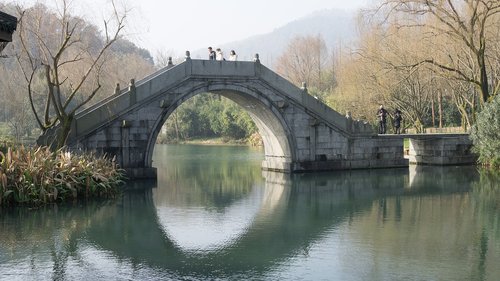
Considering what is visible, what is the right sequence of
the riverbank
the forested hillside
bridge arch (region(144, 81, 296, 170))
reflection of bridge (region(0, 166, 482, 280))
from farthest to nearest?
1. the riverbank
2. the forested hillside
3. bridge arch (region(144, 81, 296, 170))
4. reflection of bridge (region(0, 166, 482, 280))

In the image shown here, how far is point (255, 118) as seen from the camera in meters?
27.3

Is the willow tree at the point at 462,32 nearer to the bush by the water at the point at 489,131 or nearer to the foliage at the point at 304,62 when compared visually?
the bush by the water at the point at 489,131

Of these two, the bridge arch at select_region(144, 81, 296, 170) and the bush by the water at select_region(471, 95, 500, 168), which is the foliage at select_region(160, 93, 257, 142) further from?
the bush by the water at select_region(471, 95, 500, 168)

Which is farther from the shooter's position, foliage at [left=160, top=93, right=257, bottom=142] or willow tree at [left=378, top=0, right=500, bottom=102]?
foliage at [left=160, top=93, right=257, bottom=142]

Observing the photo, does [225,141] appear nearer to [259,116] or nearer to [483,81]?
[259,116]

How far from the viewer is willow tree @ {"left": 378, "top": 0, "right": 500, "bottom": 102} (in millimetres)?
24605

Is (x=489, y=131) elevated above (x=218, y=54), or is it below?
below

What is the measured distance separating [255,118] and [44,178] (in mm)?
12491

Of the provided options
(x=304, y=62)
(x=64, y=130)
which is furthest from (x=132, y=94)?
(x=304, y=62)

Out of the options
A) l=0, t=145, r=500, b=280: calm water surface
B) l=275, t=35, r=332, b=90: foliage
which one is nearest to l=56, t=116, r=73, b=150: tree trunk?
l=0, t=145, r=500, b=280: calm water surface

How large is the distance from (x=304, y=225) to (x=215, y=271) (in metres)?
4.86

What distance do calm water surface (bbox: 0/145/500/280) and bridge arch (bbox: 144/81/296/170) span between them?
2.64 metres

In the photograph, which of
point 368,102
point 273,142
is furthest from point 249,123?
point 273,142

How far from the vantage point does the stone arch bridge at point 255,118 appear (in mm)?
22016
